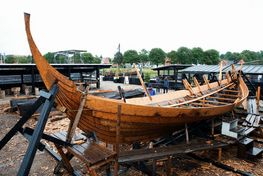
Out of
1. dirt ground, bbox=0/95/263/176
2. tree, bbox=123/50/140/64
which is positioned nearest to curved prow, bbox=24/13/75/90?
dirt ground, bbox=0/95/263/176

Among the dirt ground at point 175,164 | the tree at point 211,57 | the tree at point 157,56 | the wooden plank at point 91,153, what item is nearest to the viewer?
the wooden plank at point 91,153

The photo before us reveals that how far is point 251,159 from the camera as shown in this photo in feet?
18.0

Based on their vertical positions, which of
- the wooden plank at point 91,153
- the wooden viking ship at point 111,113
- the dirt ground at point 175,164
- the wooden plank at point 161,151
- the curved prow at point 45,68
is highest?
the curved prow at point 45,68

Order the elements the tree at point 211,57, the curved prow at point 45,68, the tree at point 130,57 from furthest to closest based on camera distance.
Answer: the tree at point 130,57 < the tree at point 211,57 < the curved prow at point 45,68

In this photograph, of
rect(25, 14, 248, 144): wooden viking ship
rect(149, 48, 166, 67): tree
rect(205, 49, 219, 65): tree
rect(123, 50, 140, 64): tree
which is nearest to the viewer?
rect(25, 14, 248, 144): wooden viking ship

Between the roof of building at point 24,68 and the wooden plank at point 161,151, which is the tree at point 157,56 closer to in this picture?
the roof of building at point 24,68

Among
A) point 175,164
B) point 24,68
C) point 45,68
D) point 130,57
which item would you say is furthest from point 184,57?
point 45,68

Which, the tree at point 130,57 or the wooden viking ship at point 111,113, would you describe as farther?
the tree at point 130,57

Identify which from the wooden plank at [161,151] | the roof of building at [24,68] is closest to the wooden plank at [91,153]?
the wooden plank at [161,151]

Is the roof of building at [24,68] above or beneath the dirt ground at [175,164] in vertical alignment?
above

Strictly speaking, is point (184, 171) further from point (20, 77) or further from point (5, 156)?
point (20, 77)

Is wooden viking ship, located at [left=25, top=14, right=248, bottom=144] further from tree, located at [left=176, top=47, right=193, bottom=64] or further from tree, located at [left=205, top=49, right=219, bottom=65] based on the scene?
tree, located at [left=205, top=49, right=219, bottom=65]

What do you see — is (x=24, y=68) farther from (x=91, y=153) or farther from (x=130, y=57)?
(x=130, y=57)

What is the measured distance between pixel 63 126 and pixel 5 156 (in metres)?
3.05
